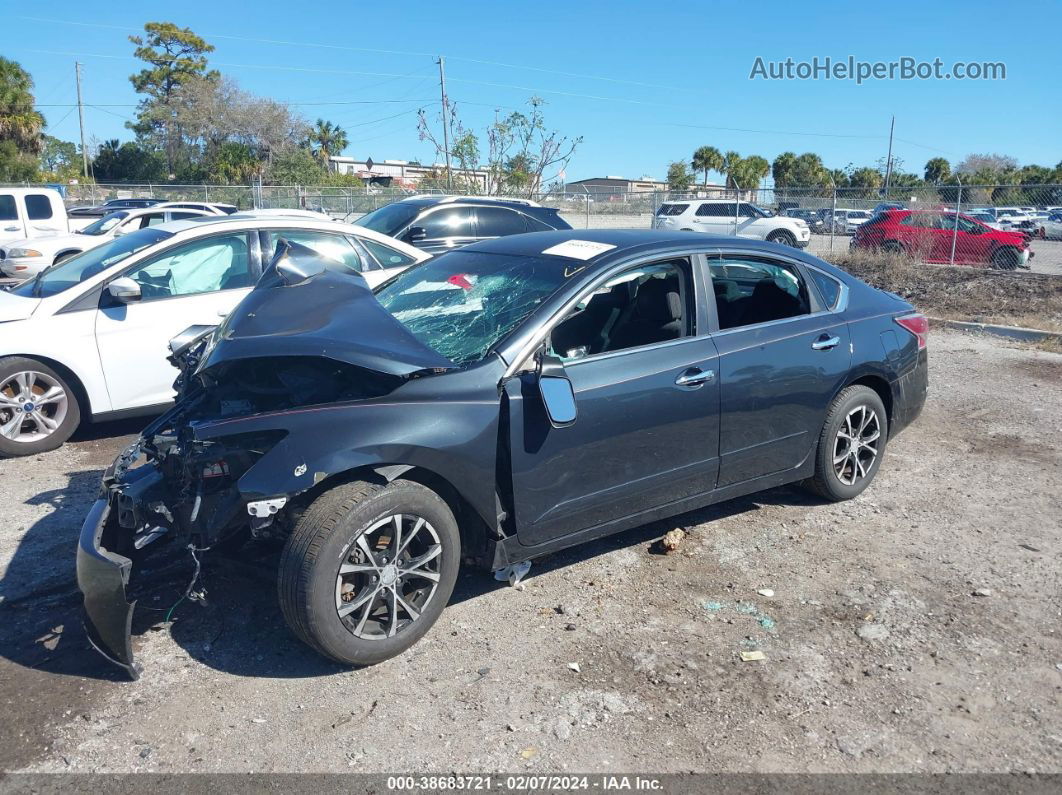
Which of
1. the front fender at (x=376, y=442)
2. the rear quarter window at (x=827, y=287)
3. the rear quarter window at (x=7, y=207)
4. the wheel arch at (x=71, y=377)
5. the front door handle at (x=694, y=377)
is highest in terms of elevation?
the rear quarter window at (x=7, y=207)

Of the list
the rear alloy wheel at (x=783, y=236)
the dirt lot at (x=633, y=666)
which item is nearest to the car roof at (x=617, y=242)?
the dirt lot at (x=633, y=666)

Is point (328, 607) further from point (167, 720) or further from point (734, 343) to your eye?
point (734, 343)

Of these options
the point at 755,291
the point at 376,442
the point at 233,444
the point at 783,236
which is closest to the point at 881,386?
the point at 755,291

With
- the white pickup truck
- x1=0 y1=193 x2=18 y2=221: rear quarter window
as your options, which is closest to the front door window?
the white pickup truck

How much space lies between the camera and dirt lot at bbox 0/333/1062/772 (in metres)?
3.14

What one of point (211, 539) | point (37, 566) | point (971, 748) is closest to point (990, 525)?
point (971, 748)

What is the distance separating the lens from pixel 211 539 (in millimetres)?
3549

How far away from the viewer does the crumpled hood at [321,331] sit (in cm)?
366

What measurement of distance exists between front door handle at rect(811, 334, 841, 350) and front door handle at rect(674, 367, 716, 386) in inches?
34.4

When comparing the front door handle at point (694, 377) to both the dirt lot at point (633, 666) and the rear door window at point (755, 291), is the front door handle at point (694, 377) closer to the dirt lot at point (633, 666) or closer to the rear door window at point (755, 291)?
the rear door window at point (755, 291)

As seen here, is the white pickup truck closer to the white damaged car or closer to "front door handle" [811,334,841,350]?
the white damaged car

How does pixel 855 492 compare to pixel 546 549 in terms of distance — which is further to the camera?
pixel 855 492

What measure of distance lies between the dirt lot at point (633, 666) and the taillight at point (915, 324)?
1.15 metres

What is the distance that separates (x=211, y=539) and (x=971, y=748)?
9.80ft
